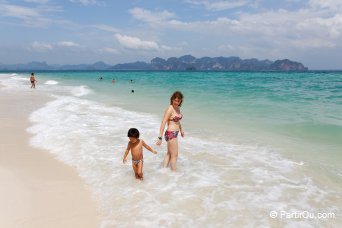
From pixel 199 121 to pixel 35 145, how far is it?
666cm

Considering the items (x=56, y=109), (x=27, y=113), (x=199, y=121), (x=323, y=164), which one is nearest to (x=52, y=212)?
(x=323, y=164)

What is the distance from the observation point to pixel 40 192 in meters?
5.38

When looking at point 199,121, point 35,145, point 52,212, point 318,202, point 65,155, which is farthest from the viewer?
point 199,121

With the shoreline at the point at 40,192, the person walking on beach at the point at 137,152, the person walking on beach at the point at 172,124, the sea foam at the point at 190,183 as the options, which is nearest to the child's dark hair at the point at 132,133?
the person walking on beach at the point at 137,152

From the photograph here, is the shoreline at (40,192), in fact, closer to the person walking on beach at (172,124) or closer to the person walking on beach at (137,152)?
the person walking on beach at (137,152)

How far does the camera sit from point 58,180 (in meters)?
5.99

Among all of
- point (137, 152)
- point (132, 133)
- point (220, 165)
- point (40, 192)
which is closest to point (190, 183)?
point (137, 152)

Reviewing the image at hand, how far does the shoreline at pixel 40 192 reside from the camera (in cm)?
448

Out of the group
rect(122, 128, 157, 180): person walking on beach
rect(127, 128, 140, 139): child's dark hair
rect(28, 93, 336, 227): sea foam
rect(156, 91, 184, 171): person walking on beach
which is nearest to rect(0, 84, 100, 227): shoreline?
rect(28, 93, 336, 227): sea foam

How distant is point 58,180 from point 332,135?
8729 mm

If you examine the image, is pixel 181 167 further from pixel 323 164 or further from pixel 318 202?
pixel 323 164

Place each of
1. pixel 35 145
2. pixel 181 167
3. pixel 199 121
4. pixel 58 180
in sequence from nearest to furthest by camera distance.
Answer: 1. pixel 58 180
2. pixel 181 167
3. pixel 35 145
4. pixel 199 121

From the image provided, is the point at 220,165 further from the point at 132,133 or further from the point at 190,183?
the point at 132,133

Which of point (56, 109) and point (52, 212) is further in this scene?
point (56, 109)
